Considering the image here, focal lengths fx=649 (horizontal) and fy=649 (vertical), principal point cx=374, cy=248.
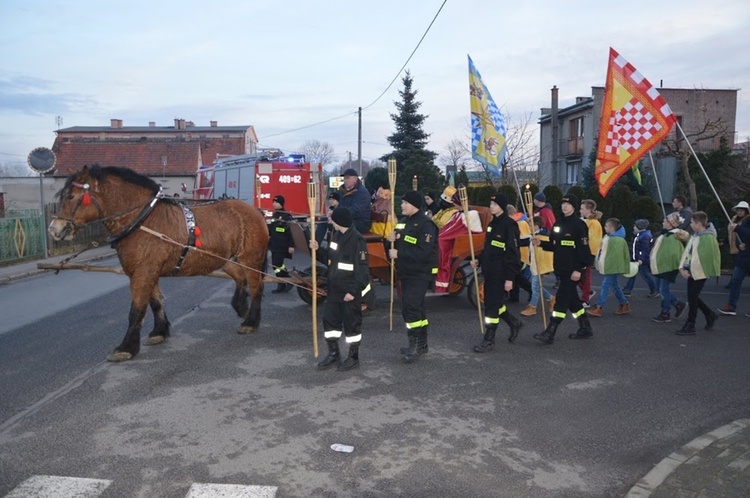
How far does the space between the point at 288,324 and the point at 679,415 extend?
5.52m

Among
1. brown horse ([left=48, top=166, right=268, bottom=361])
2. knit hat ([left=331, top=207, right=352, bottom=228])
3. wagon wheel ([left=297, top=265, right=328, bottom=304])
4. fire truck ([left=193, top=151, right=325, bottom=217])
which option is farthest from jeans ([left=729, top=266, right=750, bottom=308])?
fire truck ([left=193, top=151, right=325, bottom=217])

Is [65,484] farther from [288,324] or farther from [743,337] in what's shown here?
[743,337]

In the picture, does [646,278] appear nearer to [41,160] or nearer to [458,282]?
[458,282]

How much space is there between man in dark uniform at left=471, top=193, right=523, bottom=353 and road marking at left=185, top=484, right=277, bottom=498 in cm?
418

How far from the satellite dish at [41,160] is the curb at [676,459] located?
56.4 ft

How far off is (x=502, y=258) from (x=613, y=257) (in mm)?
3155

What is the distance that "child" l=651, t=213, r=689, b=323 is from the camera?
9.41m

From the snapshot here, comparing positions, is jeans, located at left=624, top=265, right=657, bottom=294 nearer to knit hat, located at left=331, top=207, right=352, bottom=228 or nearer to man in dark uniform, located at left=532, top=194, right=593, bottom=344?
man in dark uniform, located at left=532, top=194, right=593, bottom=344

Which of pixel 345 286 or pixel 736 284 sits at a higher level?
pixel 345 286

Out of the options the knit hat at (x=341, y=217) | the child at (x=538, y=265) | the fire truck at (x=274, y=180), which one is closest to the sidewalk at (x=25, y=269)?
the fire truck at (x=274, y=180)

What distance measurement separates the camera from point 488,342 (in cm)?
793

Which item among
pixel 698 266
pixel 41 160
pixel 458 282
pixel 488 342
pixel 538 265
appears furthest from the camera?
pixel 41 160

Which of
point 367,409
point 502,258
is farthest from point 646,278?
point 367,409

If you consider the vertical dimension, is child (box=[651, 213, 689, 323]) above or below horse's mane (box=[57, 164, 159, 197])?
below
